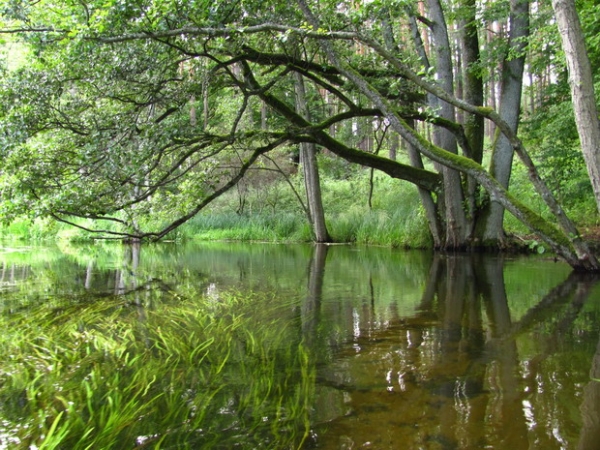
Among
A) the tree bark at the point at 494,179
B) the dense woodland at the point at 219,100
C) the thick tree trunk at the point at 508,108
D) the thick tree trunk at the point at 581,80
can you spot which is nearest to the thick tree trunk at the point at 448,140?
the dense woodland at the point at 219,100

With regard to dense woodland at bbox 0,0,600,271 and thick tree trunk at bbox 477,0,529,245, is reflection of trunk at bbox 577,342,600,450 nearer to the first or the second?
dense woodland at bbox 0,0,600,271

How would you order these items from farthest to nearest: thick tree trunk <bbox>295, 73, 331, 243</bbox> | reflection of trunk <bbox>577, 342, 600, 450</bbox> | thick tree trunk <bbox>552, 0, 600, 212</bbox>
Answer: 1. thick tree trunk <bbox>295, 73, 331, 243</bbox>
2. thick tree trunk <bbox>552, 0, 600, 212</bbox>
3. reflection of trunk <bbox>577, 342, 600, 450</bbox>

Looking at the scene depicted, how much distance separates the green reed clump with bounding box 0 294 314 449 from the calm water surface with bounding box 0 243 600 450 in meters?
0.16

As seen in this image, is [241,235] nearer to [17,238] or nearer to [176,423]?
[17,238]

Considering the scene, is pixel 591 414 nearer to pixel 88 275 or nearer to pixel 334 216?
pixel 88 275

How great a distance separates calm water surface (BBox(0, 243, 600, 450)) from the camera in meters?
2.17

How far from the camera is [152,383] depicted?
272 cm

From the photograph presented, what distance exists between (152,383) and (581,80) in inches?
206

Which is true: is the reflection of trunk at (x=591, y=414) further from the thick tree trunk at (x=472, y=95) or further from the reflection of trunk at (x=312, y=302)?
the thick tree trunk at (x=472, y=95)

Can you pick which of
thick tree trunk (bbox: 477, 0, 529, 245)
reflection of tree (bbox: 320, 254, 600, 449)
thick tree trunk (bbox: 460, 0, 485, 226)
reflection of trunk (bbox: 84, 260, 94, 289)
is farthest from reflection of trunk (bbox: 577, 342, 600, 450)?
thick tree trunk (bbox: 460, 0, 485, 226)

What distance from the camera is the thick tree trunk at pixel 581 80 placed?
5168mm

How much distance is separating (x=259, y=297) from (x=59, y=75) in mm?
4389

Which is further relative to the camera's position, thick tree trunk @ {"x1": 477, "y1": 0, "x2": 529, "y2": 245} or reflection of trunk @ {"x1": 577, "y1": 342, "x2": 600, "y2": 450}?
thick tree trunk @ {"x1": 477, "y1": 0, "x2": 529, "y2": 245}

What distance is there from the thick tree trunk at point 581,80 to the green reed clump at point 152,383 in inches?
157
